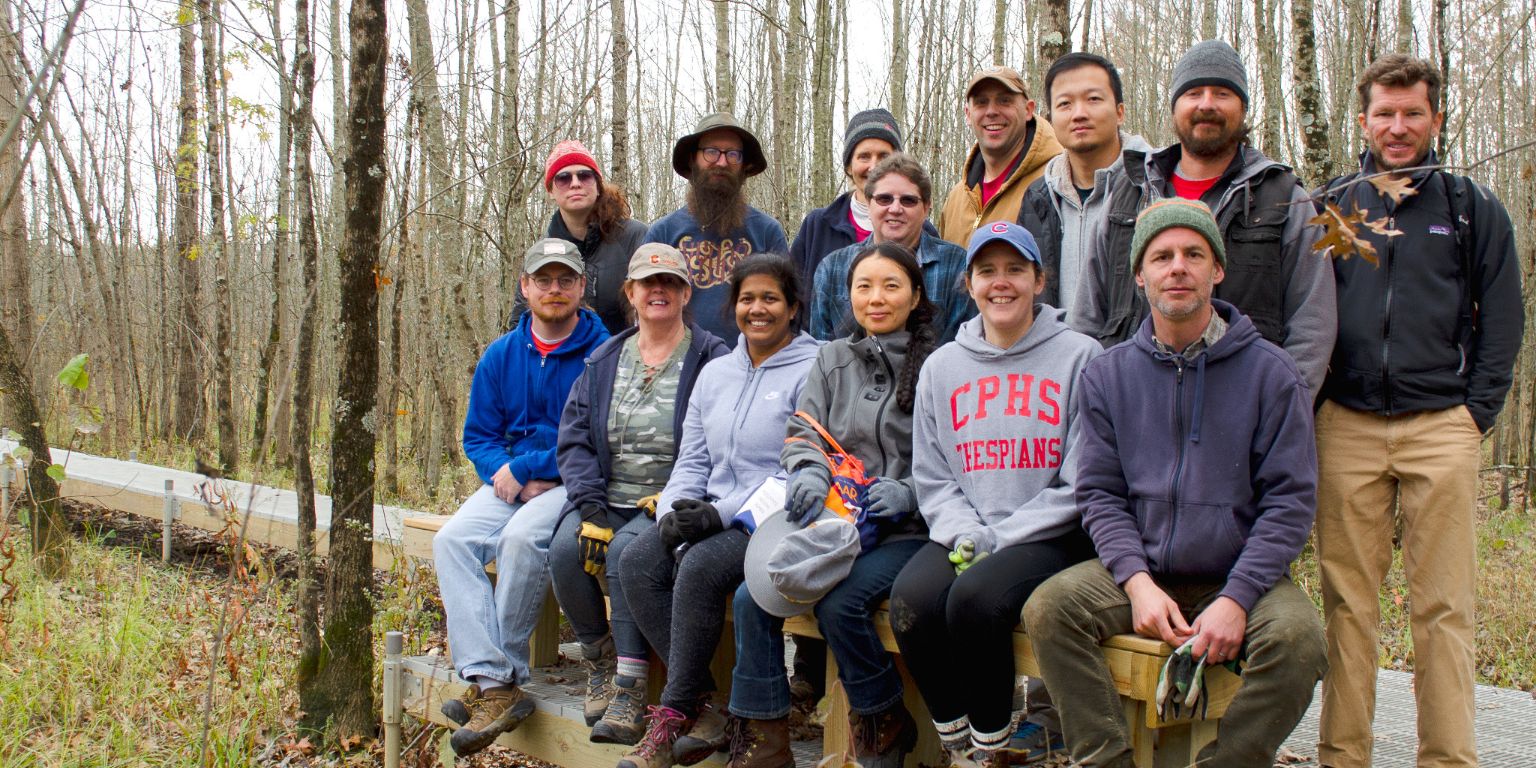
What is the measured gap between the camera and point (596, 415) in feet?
14.4

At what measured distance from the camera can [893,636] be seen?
3.32 m

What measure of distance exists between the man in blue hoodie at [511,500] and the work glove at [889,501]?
1482mm

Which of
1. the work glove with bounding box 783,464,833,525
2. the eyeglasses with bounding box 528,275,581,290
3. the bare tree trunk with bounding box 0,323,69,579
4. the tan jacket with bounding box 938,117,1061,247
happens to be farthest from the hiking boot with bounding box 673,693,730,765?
the bare tree trunk with bounding box 0,323,69,579

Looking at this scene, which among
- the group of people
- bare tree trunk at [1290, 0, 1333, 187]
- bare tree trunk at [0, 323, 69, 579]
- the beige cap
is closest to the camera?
the group of people

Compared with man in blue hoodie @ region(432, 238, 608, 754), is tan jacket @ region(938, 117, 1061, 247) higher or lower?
higher

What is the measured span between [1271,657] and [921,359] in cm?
150

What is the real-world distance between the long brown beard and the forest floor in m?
2.31

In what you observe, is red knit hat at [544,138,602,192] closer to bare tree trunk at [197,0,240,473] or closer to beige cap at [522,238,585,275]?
beige cap at [522,238,585,275]

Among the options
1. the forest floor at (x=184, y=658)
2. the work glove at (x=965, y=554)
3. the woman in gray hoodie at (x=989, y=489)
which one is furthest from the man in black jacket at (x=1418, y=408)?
Answer: the work glove at (x=965, y=554)

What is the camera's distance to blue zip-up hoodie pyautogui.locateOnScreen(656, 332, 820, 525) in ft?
13.1

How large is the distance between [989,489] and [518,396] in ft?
7.58

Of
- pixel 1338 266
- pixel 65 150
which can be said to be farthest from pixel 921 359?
pixel 65 150

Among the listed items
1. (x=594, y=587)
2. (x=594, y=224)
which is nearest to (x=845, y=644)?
(x=594, y=587)

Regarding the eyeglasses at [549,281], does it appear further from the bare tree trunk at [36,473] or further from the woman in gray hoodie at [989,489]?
the bare tree trunk at [36,473]
